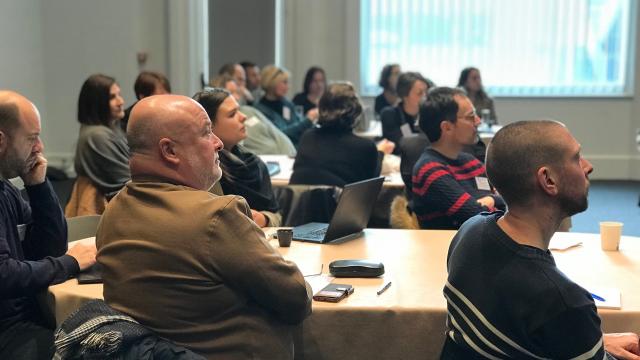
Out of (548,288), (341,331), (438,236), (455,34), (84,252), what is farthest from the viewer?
(455,34)

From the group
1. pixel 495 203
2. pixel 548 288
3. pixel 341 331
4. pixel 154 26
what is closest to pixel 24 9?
pixel 154 26

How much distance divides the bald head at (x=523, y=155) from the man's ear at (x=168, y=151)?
0.74 m

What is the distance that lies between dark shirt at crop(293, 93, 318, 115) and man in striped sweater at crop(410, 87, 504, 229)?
15.0ft

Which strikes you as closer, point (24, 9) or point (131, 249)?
point (131, 249)

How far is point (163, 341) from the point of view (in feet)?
5.69

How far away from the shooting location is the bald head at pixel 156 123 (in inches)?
72.5

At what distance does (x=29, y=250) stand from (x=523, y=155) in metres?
1.58

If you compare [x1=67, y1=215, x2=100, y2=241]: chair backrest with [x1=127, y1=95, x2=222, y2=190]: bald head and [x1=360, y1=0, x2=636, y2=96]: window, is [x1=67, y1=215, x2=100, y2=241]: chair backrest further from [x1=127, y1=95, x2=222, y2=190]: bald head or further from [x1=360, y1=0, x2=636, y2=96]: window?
[x1=360, y1=0, x2=636, y2=96]: window

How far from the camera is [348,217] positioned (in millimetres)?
2863

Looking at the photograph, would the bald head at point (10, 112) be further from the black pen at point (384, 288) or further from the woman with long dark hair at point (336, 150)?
the woman with long dark hair at point (336, 150)

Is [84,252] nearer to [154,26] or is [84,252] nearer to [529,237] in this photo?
[529,237]

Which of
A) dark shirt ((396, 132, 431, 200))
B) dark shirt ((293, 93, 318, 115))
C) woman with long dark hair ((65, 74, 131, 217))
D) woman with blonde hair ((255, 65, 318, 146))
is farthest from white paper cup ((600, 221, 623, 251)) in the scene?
dark shirt ((293, 93, 318, 115))

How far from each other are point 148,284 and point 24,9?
711cm

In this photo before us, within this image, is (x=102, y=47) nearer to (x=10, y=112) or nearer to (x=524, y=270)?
(x=10, y=112)
